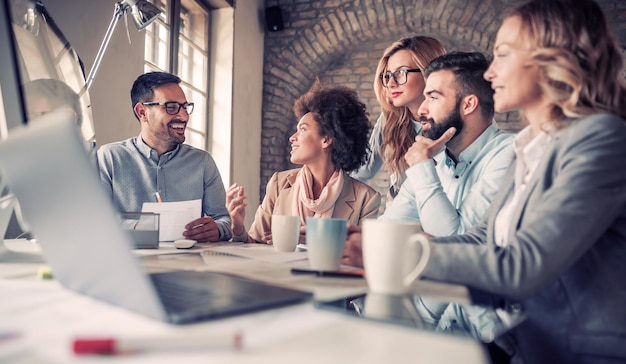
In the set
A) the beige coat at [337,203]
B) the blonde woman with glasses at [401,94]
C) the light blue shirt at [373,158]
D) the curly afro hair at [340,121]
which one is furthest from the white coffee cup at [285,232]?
the light blue shirt at [373,158]

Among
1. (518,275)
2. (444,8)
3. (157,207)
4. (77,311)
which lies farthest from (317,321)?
(444,8)

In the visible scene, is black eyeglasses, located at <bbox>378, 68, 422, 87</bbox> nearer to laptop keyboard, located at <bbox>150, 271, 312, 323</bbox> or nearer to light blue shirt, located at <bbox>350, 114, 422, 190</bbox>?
light blue shirt, located at <bbox>350, 114, 422, 190</bbox>

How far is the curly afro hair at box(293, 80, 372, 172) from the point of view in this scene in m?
2.56

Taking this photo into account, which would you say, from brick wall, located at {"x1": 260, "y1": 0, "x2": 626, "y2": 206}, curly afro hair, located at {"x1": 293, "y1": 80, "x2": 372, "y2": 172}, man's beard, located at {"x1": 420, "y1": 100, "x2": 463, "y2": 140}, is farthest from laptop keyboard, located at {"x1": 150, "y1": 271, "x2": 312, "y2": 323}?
brick wall, located at {"x1": 260, "y1": 0, "x2": 626, "y2": 206}

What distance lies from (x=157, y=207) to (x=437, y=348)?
110 cm

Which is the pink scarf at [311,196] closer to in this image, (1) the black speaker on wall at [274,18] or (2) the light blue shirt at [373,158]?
(2) the light blue shirt at [373,158]

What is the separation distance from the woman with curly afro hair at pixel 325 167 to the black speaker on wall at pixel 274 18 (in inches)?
92.8

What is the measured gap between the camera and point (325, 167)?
8.37ft

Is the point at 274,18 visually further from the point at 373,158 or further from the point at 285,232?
the point at 285,232

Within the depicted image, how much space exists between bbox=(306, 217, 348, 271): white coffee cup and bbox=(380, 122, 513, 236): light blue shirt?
628 millimetres

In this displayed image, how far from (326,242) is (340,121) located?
178cm

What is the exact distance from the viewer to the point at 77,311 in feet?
1.73

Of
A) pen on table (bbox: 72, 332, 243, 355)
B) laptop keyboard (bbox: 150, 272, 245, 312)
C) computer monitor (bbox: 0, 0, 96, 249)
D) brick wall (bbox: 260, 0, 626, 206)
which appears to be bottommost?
laptop keyboard (bbox: 150, 272, 245, 312)

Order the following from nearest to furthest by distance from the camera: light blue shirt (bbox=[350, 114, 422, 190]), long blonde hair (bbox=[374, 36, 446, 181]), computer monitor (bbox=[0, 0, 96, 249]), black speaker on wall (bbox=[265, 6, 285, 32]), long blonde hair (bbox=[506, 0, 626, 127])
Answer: long blonde hair (bbox=[506, 0, 626, 127]) → computer monitor (bbox=[0, 0, 96, 249]) → long blonde hair (bbox=[374, 36, 446, 181]) → light blue shirt (bbox=[350, 114, 422, 190]) → black speaker on wall (bbox=[265, 6, 285, 32])
